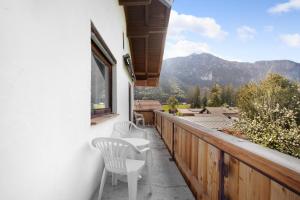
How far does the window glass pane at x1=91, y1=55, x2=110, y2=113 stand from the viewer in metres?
2.75

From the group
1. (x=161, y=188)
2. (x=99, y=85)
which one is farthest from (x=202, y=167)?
(x=99, y=85)

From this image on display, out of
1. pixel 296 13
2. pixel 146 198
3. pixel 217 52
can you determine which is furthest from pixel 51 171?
pixel 217 52

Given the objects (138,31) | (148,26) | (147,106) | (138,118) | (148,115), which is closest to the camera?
(148,26)

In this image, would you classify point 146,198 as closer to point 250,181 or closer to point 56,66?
point 250,181

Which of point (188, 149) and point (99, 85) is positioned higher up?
point (99, 85)

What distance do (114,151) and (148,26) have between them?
4.32 meters

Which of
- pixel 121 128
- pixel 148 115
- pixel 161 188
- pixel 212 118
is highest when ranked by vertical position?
pixel 121 128

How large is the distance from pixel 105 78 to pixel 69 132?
7.03ft

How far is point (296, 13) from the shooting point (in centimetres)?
6675

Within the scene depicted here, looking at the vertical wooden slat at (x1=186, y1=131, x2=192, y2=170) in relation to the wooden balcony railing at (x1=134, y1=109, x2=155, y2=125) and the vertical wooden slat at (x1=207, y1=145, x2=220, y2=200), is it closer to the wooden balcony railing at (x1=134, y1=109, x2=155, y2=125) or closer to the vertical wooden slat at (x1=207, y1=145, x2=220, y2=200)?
the vertical wooden slat at (x1=207, y1=145, x2=220, y2=200)

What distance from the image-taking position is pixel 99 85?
313 centimetres

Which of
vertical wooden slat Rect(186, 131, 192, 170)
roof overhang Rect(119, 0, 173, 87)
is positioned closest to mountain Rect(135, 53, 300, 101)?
roof overhang Rect(119, 0, 173, 87)

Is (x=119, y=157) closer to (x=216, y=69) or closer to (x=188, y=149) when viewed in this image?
(x=188, y=149)

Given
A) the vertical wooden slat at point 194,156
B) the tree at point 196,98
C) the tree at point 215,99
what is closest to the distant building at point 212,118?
the vertical wooden slat at point 194,156
